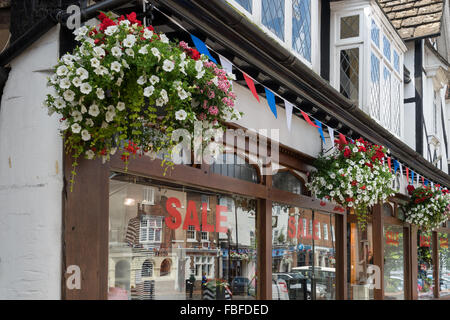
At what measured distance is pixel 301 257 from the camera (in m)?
8.66

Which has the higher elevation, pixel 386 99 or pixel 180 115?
pixel 386 99

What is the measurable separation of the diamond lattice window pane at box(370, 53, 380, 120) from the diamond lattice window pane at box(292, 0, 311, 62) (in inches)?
87.3

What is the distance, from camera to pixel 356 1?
381 inches

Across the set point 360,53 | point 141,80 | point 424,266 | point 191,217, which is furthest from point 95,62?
point 424,266

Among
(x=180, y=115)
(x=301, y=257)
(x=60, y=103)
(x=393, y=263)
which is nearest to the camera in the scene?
(x=60, y=103)

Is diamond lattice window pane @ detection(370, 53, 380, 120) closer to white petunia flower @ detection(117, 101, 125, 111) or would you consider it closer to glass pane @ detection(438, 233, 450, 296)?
white petunia flower @ detection(117, 101, 125, 111)

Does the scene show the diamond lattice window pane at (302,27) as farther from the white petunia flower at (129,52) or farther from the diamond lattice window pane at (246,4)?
the white petunia flower at (129,52)

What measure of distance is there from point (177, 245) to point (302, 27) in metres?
3.99

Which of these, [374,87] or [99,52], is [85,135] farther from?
[374,87]

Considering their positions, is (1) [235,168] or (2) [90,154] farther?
(1) [235,168]

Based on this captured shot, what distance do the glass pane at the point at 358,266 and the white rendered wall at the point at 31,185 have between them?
9.29 metres

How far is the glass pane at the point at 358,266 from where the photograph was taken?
12414 mm

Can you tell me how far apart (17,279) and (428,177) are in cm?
1207

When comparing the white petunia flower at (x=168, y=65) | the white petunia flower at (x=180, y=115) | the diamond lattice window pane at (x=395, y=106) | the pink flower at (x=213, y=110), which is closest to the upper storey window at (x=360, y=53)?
the diamond lattice window pane at (x=395, y=106)
